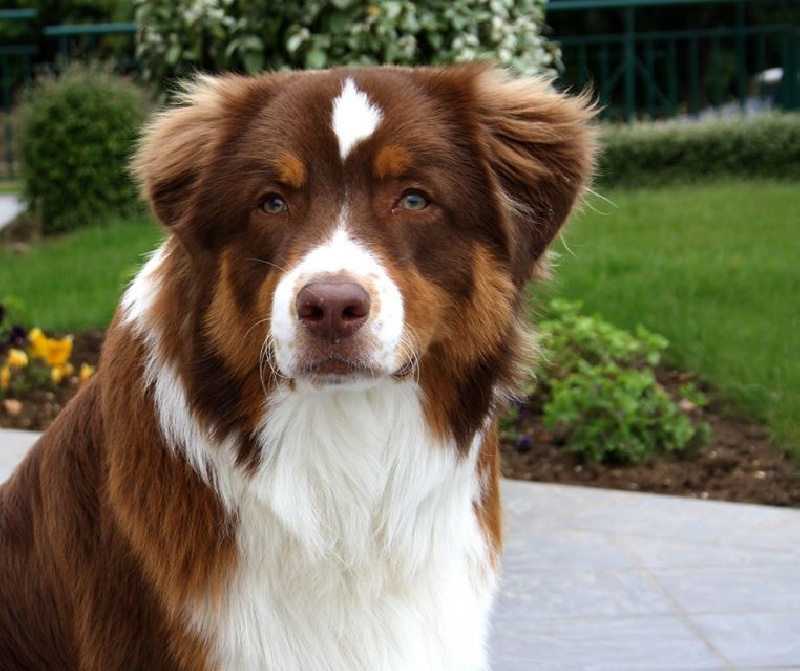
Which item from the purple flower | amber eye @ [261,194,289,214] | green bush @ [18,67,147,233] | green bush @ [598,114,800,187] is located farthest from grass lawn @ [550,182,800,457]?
green bush @ [18,67,147,233]

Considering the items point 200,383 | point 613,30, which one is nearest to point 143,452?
point 200,383

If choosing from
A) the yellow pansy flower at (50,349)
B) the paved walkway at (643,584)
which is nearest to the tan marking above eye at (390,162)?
the paved walkway at (643,584)

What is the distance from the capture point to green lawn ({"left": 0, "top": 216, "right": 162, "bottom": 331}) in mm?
7449

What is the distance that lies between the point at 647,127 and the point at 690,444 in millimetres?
7237

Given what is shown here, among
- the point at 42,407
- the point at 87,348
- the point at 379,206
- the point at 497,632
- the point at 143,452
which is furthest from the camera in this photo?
the point at 87,348

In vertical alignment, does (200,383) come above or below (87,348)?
above

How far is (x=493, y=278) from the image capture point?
282 cm

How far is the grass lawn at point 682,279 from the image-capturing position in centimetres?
646

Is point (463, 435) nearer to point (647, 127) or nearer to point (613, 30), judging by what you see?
point (647, 127)

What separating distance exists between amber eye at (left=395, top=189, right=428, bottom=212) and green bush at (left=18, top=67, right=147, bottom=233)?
770 cm

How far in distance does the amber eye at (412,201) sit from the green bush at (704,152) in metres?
9.60

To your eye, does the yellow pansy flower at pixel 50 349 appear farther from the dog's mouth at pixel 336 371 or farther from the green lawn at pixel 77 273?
the dog's mouth at pixel 336 371

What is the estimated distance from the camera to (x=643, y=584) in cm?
433

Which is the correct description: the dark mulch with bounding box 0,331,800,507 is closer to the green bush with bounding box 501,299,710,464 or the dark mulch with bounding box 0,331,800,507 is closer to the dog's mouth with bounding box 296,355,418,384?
the green bush with bounding box 501,299,710,464
